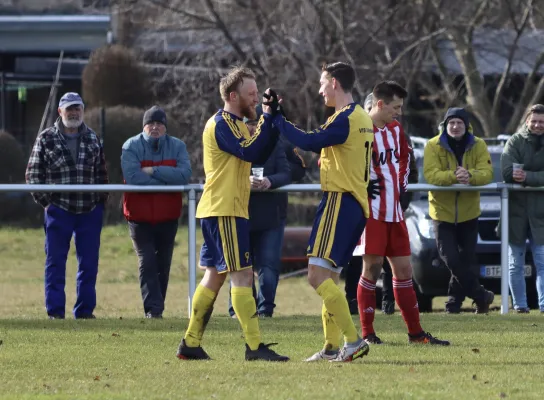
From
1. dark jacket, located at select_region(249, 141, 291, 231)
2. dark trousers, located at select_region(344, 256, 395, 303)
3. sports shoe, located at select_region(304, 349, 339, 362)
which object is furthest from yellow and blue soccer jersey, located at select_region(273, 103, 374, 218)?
dark trousers, located at select_region(344, 256, 395, 303)

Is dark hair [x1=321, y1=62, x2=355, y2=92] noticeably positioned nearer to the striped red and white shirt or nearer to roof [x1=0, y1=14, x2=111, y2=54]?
the striped red and white shirt

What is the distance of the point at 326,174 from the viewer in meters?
9.26

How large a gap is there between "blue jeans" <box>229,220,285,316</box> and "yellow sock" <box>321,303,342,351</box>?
3359mm

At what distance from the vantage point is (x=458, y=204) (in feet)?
44.4

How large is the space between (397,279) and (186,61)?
772 inches

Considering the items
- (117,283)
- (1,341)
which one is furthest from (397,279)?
(117,283)

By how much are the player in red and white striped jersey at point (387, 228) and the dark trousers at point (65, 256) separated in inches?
135

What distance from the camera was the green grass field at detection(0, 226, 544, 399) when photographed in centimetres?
791

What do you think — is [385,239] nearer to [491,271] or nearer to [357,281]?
[357,281]

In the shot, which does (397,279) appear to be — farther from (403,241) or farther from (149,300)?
(149,300)

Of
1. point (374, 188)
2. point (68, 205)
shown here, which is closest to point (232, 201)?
point (374, 188)

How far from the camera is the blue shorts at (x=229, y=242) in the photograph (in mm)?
9195

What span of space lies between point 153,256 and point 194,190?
29.0 inches

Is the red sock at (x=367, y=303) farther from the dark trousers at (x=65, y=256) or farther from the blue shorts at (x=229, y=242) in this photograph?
the dark trousers at (x=65, y=256)
